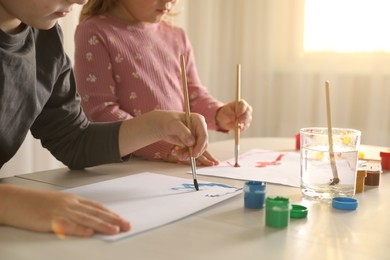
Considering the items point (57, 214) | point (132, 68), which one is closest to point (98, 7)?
point (132, 68)

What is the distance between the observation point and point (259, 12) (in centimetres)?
242

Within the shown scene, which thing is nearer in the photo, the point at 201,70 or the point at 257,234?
the point at 257,234

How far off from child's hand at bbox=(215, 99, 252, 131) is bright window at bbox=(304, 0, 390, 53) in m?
1.11

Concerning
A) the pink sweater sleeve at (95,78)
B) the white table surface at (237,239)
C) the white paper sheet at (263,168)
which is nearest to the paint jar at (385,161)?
the white paper sheet at (263,168)

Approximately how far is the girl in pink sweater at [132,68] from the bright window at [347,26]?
977 millimetres

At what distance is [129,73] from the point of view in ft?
4.25

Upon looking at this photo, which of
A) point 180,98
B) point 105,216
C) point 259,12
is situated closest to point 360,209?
point 105,216

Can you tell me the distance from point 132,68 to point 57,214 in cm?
73

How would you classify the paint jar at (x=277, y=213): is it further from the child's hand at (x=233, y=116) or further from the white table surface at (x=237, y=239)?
→ the child's hand at (x=233, y=116)

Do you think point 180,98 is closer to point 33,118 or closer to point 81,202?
point 33,118

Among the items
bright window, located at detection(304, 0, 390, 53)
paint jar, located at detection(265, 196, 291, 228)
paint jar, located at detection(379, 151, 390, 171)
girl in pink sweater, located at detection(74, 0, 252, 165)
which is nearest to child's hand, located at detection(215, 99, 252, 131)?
girl in pink sweater, located at detection(74, 0, 252, 165)

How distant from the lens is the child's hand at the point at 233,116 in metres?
1.19

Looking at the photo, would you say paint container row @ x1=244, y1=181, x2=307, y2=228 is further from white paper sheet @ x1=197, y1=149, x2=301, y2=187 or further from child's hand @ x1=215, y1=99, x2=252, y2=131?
child's hand @ x1=215, y1=99, x2=252, y2=131

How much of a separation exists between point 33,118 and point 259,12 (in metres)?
1.65
